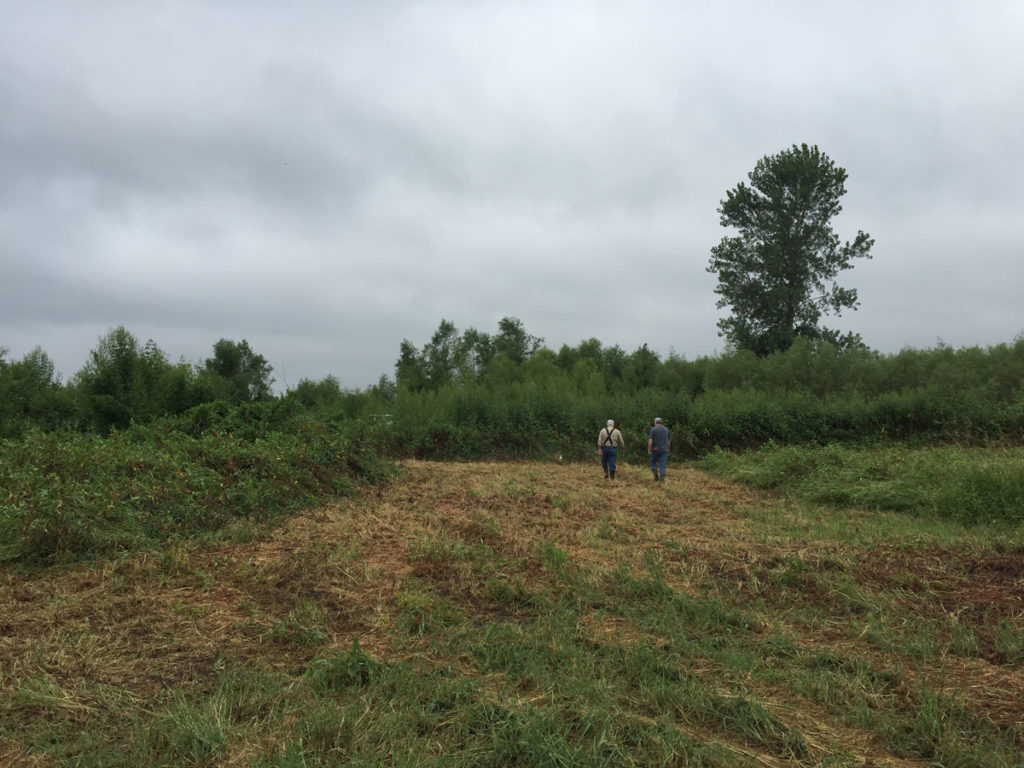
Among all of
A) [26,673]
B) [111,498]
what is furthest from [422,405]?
[26,673]

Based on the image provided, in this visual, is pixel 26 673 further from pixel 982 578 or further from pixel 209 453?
pixel 982 578

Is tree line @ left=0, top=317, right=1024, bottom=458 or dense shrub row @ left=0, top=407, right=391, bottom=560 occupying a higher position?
tree line @ left=0, top=317, right=1024, bottom=458

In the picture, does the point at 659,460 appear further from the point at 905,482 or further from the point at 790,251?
the point at 790,251

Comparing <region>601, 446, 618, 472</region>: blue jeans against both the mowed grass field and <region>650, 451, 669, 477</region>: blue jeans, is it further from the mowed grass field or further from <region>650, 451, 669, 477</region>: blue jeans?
the mowed grass field

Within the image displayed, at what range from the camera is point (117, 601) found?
4.94 metres

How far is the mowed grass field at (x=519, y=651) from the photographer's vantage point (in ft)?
9.71

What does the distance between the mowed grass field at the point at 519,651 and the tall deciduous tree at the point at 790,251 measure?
22.0 metres

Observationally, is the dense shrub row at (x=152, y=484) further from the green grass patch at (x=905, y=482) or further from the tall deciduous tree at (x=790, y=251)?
the tall deciduous tree at (x=790, y=251)

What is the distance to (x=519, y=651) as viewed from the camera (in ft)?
13.2

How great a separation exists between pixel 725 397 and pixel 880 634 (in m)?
17.7

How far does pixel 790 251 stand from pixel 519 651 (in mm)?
28015

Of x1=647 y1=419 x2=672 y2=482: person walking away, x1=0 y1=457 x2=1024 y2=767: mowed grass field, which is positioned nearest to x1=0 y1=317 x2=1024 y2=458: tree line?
x1=647 y1=419 x2=672 y2=482: person walking away

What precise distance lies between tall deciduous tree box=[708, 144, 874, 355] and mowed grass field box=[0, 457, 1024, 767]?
22038mm

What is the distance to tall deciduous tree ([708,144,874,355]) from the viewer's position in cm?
2777
